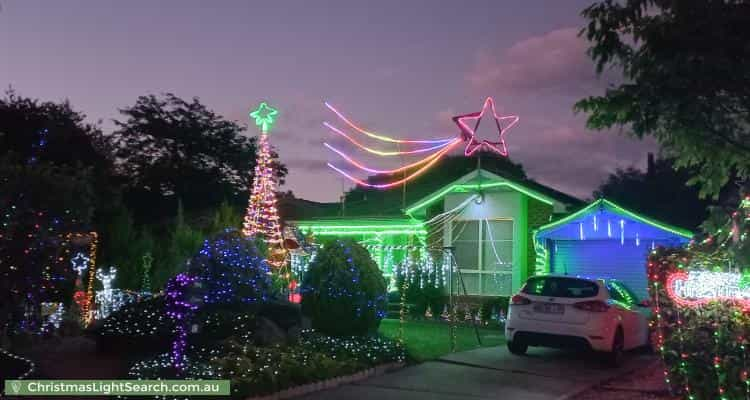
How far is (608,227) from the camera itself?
1725 cm

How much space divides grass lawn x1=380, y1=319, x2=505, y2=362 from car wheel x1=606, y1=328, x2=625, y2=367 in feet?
8.24

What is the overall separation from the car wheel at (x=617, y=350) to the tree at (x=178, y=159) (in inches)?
976

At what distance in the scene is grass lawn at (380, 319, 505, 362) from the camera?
12845mm

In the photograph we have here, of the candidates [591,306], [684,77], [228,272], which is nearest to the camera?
[684,77]

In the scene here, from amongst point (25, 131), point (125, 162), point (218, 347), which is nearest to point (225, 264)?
point (218, 347)

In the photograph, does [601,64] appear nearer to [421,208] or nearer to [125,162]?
[421,208]

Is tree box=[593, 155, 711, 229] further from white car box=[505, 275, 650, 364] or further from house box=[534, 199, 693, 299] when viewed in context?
white car box=[505, 275, 650, 364]

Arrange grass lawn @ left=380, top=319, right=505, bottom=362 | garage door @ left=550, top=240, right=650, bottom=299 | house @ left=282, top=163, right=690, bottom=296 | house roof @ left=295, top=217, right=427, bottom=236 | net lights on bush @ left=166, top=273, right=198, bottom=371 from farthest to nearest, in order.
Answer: house roof @ left=295, top=217, right=427, bottom=236 → garage door @ left=550, top=240, right=650, bottom=299 → house @ left=282, top=163, right=690, bottom=296 → grass lawn @ left=380, top=319, right=505, bottom=362 → net lights on bush @ left=166, top=273, right=198, bottom=371

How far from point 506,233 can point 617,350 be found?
25.9ft

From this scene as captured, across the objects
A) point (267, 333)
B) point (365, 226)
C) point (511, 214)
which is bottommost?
point (267, 333)

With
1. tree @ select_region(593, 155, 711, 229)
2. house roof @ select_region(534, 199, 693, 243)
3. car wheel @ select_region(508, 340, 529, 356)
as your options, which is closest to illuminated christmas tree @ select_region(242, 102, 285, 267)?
house roof @ select_region(534, 199, 693, 243)

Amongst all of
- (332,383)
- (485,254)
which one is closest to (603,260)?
(485,254)

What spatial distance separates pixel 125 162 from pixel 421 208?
18042 mm

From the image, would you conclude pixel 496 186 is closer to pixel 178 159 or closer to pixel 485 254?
pixel 485 254
